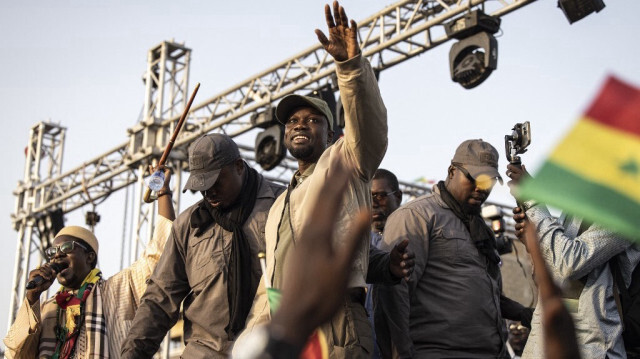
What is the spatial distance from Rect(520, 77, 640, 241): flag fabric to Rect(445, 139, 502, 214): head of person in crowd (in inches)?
117

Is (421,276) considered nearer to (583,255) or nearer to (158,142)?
(583,255)

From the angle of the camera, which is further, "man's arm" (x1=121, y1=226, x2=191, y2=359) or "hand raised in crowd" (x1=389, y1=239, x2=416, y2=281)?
"man's arm" (x1=121, y1=226, x2=191, y2=359)

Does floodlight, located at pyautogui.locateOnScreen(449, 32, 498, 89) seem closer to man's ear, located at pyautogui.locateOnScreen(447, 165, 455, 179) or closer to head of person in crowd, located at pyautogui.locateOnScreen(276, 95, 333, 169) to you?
man's ear, located at pyautogui.locateOnScreen(447, 165, 455, 179)

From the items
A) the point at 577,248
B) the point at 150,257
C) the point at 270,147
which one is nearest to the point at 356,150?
the point at 577,248

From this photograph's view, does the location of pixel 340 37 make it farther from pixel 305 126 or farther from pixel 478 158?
pixel 478 158

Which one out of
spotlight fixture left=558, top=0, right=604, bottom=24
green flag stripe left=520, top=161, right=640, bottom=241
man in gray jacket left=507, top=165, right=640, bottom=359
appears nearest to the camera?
green flag stripe left=520, top=161, right=640, bottom=241

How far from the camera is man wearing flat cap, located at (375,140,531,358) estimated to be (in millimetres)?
4211

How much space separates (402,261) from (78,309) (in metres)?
2.76

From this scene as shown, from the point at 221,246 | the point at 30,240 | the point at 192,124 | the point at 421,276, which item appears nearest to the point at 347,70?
the point at 221,246

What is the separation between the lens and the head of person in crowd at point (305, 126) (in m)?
3.87

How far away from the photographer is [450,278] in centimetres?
433

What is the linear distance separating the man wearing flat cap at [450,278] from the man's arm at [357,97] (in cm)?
113

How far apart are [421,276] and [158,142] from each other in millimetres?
10225

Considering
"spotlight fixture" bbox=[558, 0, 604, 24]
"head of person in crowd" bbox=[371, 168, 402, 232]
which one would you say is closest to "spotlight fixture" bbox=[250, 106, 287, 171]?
"spotlight fixture" bbox=[558, 0, 604, 24]
